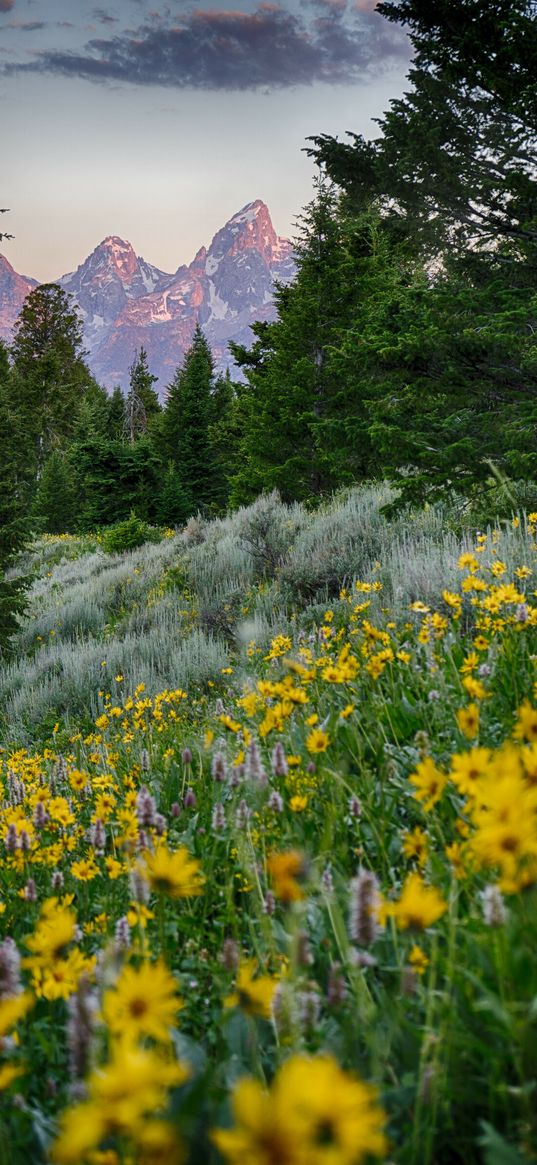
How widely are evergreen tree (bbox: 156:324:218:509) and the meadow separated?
777 inches

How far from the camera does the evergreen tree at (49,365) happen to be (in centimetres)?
3900

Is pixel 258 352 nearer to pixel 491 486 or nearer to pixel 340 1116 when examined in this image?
pixel 491 486

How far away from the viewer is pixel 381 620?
400 cm

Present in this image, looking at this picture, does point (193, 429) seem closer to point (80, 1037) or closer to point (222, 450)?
point (222, 450)

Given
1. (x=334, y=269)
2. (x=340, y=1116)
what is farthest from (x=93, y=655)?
(x=334, y=269)

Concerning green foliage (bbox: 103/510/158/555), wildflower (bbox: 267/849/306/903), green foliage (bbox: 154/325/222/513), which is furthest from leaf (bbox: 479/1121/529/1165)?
green foliage (bbox: 154/325/222/513)

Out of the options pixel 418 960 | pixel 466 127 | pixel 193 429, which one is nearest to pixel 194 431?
pixel 193 429

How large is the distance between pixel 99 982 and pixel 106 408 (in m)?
33.4

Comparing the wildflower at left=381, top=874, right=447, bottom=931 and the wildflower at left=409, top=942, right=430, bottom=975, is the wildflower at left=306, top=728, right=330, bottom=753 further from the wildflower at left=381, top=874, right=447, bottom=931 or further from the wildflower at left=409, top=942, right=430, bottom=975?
the wildflower at left=381, top=874, right=447, bottom=931

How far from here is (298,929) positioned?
74cm

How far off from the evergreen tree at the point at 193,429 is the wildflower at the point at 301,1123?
851 inches

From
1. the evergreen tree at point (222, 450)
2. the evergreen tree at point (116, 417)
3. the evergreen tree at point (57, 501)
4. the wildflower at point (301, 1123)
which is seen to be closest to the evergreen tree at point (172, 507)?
the evergreen tree at point (222, 450)

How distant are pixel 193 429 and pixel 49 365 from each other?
68.7ft

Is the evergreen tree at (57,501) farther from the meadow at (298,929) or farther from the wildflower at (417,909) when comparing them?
the wildflower at (417,909)
